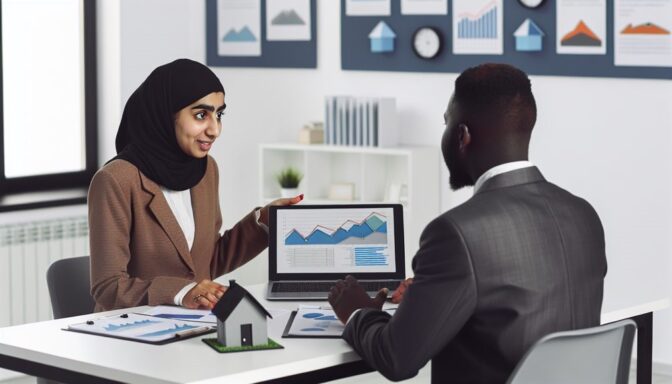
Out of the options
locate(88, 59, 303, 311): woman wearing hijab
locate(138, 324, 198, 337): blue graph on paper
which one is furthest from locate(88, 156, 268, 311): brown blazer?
locate(138, 324, 198, 337): blue graph on paper

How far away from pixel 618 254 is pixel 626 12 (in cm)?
119

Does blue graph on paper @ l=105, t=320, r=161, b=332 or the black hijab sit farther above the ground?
the black hijab

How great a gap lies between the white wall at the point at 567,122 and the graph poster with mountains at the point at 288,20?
0.32 ft

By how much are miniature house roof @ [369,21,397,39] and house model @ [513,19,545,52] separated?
806 mm

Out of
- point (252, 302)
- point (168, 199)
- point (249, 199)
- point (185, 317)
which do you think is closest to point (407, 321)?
point (252, 302)

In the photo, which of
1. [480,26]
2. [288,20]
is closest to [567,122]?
Result: [480,26]

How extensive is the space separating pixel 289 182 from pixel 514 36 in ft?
5.20

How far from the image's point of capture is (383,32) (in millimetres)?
6531

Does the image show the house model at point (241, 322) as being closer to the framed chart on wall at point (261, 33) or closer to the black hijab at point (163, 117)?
the black hijab at point (163, 117)

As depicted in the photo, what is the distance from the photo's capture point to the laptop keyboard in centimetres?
364

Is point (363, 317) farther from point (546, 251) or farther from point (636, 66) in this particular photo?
point (636, 66)

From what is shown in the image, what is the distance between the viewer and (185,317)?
327cm

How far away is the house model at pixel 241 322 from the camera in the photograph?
9.52 feet

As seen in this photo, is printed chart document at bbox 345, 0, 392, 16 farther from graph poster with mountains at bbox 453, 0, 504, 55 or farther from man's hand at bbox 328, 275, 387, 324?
man's hand at bbox 328, 275, 387, 324
